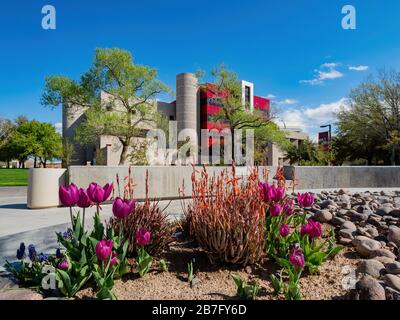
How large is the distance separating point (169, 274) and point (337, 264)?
184 cm

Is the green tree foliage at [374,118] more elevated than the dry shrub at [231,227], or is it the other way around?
the green tree foliage at [374,118]

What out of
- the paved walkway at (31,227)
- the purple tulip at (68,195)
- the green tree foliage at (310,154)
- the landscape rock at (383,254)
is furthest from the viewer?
the green tree foliage at (310,154)

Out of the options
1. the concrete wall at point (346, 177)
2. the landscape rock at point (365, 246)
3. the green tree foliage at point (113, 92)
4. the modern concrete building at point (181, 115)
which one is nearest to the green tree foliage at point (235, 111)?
the green tree foliage at point (113, 92)

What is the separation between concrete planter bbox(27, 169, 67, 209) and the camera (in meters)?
7.55

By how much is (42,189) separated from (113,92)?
648 inches

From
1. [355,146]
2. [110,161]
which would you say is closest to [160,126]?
[110,161]

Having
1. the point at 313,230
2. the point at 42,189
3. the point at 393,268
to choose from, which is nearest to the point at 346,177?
the point at 393,268

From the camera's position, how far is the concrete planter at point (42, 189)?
24.8 ft

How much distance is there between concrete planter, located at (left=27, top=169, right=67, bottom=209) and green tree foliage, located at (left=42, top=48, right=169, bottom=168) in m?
13.6

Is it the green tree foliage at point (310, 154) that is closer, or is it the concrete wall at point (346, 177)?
the concrete wall at point (346, 177)

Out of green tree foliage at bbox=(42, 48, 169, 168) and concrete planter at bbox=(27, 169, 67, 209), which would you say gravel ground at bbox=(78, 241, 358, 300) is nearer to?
concrete planter at bbox=(27, 169, 67, 209)

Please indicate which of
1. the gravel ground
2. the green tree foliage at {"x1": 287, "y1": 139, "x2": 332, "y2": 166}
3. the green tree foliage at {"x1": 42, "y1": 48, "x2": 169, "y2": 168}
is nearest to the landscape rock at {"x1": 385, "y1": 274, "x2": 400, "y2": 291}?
the gravel ground

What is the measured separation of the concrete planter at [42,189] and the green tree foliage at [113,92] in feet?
44.5
